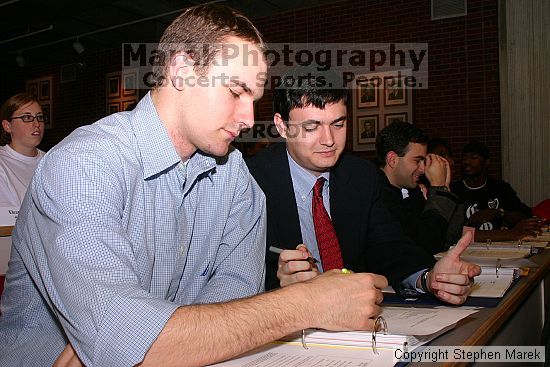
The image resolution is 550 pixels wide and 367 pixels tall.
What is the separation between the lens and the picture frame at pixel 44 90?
10.2 m

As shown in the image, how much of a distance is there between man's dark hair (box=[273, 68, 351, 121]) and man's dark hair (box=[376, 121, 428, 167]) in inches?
47.1

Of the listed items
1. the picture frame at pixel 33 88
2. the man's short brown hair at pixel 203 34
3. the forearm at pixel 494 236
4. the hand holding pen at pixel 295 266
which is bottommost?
the forearm at pixel 494 236

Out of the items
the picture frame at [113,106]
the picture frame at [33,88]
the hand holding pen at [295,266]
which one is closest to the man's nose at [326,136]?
the hand holding pen at [295,266]

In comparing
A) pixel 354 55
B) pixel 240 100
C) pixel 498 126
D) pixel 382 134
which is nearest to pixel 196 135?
pixel 240 100

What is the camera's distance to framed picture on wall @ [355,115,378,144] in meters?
6.81

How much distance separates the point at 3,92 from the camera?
35.4ft

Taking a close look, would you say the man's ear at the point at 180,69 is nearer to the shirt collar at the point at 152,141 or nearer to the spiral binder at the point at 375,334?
the shirt collar at the point at 152,141

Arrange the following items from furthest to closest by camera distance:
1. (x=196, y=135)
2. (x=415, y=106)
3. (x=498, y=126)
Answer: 1. (x=415, y=106)
2. (x=498, y=126)
3. (x=196, y=135)

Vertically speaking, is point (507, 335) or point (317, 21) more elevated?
point (317, 21)

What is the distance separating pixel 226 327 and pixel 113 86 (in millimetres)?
8970

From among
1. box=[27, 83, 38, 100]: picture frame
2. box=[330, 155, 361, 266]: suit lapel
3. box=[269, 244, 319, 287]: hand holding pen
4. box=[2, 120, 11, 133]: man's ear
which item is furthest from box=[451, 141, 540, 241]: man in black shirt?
box=[27, 83, 38, 100]: picture frame

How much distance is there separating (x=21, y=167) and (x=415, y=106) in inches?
180

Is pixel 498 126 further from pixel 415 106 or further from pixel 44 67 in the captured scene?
pixel 44 67

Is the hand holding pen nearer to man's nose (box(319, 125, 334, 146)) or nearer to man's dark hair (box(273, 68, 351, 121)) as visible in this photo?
man's nose (box(319, 125, 334, 146))
